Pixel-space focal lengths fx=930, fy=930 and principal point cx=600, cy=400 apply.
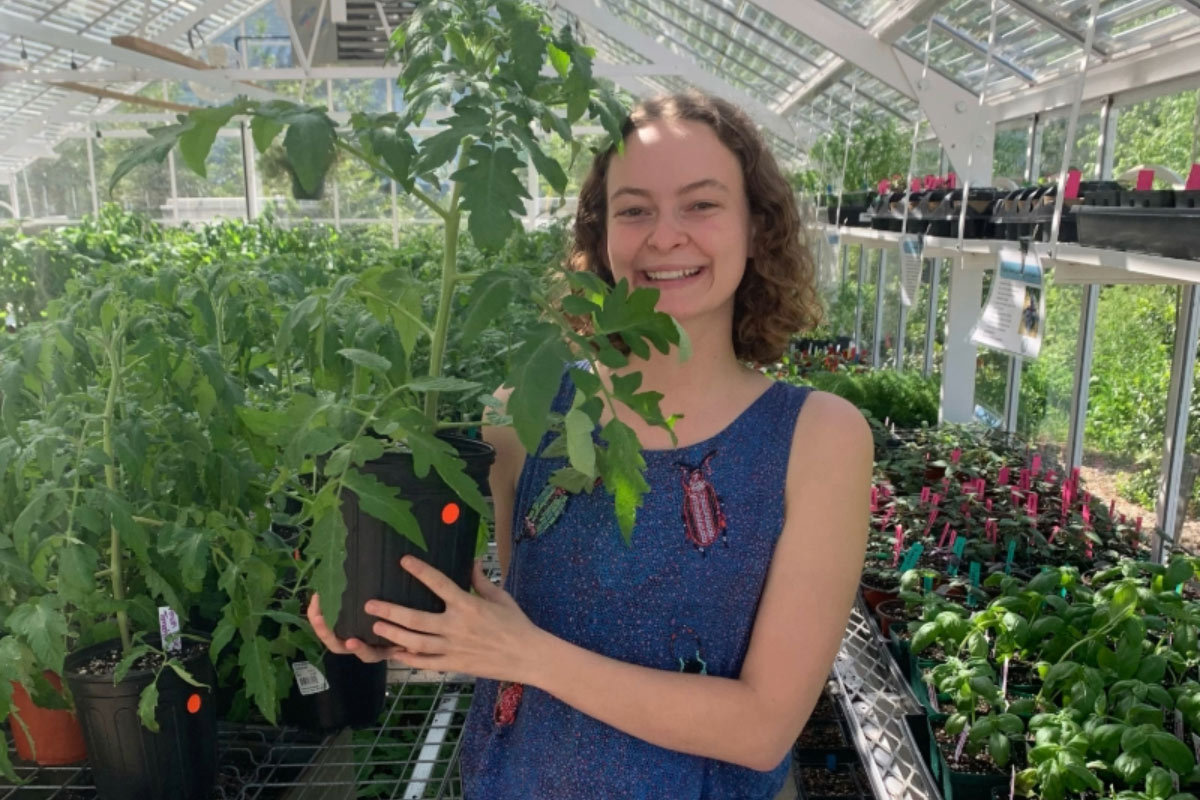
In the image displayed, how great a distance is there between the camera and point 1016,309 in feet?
7.04

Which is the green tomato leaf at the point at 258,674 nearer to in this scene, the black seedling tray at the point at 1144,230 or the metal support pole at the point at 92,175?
the black seedling tray at the point at 1144,230

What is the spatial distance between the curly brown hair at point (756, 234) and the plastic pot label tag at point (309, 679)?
867 mm

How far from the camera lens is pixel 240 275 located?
1.71 metres

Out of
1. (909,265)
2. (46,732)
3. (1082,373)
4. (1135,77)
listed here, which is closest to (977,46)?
(909,265)

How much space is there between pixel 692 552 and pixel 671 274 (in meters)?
0.35

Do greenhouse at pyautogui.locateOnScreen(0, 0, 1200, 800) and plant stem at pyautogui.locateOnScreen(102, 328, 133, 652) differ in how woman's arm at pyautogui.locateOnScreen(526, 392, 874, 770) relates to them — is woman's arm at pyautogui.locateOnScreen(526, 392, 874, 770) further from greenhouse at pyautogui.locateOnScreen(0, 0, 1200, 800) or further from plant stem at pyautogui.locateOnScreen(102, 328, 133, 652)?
plant stem at pyautogui.locateOnScreen(102, 328, 133, 652)

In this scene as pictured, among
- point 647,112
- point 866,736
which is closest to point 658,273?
point 647,112

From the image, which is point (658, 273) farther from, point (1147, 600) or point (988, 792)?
point (1147, 600)

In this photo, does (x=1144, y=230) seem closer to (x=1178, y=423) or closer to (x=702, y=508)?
(x=702, y=508)

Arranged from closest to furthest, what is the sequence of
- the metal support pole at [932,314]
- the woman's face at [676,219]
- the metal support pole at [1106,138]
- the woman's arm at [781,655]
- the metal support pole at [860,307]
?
the woman's arm at [781,655], the woman's face at [676,219], the metal support pole at [1106,138], the metal support pole at [932,314], the metal support pole at [860,307]

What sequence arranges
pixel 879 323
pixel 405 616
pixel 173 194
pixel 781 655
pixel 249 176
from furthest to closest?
1. pixel 173 194
2. pixel 249 176
3. pixel 879 323
4. pixel 781 655
5. pixel 405 616

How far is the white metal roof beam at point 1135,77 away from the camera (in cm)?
234

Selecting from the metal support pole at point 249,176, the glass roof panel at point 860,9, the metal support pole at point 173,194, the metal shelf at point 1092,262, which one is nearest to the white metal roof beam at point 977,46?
the glass roof panel at point 860,9

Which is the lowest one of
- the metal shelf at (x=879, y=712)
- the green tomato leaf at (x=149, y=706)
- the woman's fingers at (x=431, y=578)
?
the metal shelf at (x=879, y=712)
